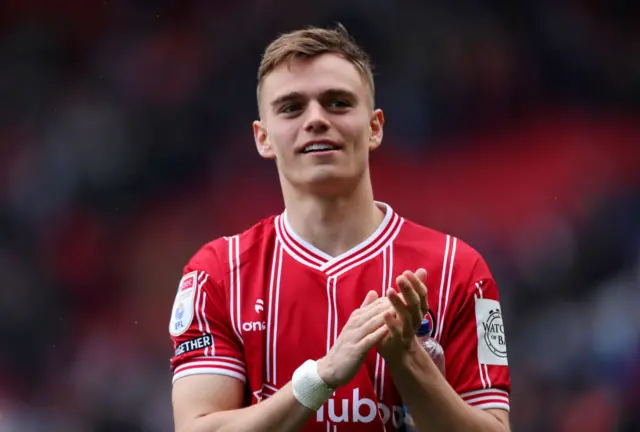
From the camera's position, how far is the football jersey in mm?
2785

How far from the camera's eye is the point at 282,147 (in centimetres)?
292

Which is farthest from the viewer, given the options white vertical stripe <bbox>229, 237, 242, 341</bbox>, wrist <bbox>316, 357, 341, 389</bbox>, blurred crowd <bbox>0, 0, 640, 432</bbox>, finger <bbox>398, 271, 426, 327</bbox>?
blurred crowd <bbox>0, 0, 640, 432</bbox>

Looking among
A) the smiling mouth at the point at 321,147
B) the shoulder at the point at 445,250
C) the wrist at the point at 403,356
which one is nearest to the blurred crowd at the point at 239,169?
the shoulder at the point at 445,250

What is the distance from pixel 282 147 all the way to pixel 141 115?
8.74ft

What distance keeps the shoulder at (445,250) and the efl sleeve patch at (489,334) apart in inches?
3.9

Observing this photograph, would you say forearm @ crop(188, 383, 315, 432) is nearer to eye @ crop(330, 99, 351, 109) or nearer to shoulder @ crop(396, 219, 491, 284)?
→ shoulder @ crop(396, 219, 491, 284)

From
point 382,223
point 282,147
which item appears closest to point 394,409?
point 382,223

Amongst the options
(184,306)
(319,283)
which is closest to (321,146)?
(319,283)

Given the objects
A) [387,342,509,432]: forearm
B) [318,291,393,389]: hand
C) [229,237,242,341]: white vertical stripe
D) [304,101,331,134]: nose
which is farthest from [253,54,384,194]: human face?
[387,342,509,432]: forearm

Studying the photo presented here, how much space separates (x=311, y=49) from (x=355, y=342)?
1010 mm

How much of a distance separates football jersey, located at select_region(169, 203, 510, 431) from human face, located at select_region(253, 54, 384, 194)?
0.24 metres

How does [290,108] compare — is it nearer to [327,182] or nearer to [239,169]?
[327,182]

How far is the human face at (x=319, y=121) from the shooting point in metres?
2.85

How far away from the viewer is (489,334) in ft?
9.32
